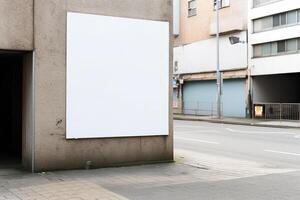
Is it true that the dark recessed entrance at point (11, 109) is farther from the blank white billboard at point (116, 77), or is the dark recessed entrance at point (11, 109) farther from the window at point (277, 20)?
the window at point (277, 20)

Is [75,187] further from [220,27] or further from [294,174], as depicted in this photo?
[220,27]

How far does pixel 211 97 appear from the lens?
3959 centimetres

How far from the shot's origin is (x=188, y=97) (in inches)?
1681

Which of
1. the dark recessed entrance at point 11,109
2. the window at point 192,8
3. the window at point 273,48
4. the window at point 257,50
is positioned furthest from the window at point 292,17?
the dark recessed entrance at point 11,109

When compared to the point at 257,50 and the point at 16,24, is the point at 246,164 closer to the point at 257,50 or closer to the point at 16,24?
the point at 16,24

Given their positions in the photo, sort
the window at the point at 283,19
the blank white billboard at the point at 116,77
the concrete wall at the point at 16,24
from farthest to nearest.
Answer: the window at the point at 283,19 < the blank white billboard at the point at 116,77 < the concrete wall at the point at 16,24

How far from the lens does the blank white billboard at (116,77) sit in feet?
33.0

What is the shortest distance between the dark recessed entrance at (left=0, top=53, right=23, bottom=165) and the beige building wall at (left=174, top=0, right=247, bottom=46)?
24.8m

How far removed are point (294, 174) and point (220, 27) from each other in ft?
92.0

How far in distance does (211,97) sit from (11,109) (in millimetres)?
27481

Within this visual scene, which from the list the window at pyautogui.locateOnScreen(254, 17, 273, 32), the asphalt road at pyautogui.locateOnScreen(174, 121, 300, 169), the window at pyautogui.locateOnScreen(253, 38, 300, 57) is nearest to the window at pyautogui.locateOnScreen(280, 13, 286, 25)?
the window at pyautogui.locateOnScreen(254, 17, 273, 32)

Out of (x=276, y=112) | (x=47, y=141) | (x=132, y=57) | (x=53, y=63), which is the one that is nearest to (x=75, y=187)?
(x=47, y=141)

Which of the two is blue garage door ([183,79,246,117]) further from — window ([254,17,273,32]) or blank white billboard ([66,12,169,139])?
blank white billboard ([66,12,169,139])

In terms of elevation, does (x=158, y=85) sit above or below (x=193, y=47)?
below
